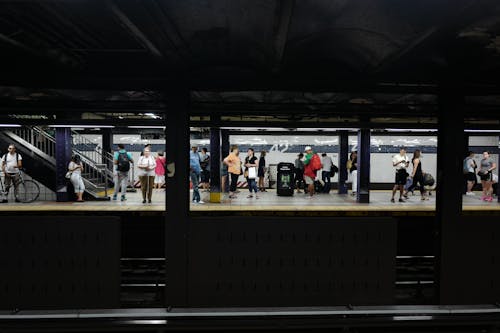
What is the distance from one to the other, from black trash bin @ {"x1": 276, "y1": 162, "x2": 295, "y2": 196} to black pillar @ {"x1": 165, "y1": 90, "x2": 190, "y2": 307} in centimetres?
756

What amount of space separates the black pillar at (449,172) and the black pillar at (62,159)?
31.9 ft

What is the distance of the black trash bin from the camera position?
1084 centimetres

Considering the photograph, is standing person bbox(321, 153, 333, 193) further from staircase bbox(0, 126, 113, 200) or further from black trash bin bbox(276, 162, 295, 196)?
staircase bbox(0, 126, 113, 200)

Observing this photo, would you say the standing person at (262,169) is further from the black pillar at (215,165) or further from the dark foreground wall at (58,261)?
the dark foreground wall at (58,261)

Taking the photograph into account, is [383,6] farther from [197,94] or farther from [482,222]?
[197,94]

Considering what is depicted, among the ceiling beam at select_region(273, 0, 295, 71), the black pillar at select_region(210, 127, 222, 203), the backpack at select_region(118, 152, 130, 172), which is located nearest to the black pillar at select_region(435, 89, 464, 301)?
the ceiling beam at select_region(273, 0, 295, 71)

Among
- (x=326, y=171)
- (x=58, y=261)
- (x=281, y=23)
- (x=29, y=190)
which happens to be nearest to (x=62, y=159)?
(x=29, y=190)

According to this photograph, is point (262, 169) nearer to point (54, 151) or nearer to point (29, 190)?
point (54, 151)

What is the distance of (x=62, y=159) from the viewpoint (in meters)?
9.38

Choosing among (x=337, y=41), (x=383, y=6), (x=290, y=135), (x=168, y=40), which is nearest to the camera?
(x=383, y=6)

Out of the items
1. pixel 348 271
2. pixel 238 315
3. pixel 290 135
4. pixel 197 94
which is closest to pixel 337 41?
pixel 348 271

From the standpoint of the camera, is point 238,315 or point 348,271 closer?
point 238,315

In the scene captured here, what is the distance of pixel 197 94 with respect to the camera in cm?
614

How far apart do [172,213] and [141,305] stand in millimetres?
1979
